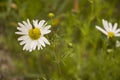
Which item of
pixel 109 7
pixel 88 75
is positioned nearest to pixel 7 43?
pixel 88 75

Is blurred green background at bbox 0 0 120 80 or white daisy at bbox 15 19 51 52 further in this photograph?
blurred green background at bbox 0 0 120 80

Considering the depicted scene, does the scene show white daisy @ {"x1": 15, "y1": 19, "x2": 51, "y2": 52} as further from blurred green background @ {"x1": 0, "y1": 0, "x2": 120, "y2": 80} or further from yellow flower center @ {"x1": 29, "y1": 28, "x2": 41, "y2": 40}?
blurred green background @ {"x1": 0, "y1": 0, "x2": 120, "y2": 80}

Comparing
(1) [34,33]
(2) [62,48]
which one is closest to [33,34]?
(1) [34,33]

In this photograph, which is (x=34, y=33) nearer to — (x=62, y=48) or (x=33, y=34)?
(x=33, y=34)

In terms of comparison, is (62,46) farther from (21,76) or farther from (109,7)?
(109,7)

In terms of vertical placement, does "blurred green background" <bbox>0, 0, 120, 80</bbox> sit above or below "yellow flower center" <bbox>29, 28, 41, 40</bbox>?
above

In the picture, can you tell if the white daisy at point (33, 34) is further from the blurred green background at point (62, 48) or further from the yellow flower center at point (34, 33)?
the blurred green background at point (62, 48)

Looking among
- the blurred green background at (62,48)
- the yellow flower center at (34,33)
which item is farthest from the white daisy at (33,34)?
the blurred green background at (62,48)

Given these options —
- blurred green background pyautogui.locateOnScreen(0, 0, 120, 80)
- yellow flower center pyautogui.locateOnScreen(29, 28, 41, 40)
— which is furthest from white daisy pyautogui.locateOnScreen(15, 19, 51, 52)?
blurred green background pyautogui.locateOnScreen(0, 0, 120, 80)
